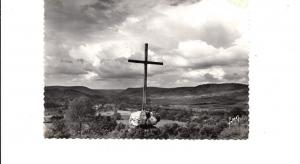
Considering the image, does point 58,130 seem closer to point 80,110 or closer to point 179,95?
point 80,110

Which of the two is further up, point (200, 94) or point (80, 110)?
point (200, 94)

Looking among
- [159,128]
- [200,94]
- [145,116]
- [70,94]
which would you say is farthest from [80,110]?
[200,94]

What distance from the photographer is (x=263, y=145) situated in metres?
2.91

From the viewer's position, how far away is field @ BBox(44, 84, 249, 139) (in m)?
2.91

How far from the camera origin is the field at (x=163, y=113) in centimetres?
291

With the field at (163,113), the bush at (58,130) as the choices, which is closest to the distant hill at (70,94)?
the field at (163,113)

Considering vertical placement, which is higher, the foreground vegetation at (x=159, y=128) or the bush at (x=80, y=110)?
the bush at (x=80, y=110)

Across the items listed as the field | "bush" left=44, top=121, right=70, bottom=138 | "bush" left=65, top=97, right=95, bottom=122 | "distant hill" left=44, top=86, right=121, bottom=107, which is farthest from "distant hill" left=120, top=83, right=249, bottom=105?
"bush" left=44, top=121, right=70, bottom=138

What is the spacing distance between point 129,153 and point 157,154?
0.20 m

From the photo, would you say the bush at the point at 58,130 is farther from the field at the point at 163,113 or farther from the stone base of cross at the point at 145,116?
the stone base of cross at the point at 145,116

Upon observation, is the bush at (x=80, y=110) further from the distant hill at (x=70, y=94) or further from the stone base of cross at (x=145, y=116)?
the stone base of cross at (x=145, y=116)

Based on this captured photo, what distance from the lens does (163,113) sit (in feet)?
9.68

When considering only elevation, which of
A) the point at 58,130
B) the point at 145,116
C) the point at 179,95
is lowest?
the point at 58,130

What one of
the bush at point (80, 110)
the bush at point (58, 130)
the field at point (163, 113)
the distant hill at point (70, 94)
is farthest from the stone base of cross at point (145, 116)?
the bush at point (58, 130)
